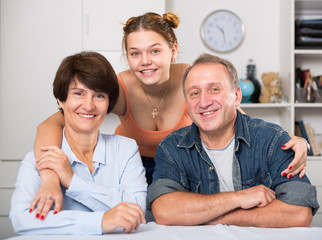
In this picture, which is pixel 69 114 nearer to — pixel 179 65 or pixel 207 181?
pixel 207 181

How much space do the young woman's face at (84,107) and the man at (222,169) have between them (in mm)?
288

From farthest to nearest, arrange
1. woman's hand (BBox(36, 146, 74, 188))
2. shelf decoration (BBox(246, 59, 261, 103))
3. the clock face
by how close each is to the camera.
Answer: the clock face
shelf decoration (BBox(246, 59, 261, 103))
woman's hand (BBox(36, 146, 74, 188))

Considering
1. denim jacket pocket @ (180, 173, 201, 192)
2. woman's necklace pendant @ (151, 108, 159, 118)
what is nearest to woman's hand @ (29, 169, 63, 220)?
denim jacket pocket @ (180, 173, 201, 192)

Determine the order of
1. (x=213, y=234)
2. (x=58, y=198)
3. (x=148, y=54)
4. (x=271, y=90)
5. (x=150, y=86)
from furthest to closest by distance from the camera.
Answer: (x=271, y=90) → (x=150, y=86) → (x=148, y=54) → (x=58, y=198) → (x=213, y=234)

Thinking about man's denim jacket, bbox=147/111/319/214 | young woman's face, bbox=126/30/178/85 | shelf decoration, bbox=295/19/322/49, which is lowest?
man's denim jacket, bbox=147/111/319/214

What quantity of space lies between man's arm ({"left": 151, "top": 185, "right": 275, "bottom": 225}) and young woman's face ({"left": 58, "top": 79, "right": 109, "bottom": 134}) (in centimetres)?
40

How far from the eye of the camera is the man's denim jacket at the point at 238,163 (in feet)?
4.62

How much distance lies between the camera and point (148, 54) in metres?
1.82

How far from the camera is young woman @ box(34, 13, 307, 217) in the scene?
1823 mm

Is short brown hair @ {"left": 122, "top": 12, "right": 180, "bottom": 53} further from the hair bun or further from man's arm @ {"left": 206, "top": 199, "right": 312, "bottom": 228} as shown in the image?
man's arm @ {"left": 206, "top": 199, "right": 312, "bottom": 228}

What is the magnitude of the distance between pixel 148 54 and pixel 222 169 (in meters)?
0.66

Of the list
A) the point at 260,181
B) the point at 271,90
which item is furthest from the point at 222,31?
the point at 260,181

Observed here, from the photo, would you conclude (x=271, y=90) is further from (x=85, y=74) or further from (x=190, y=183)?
(x=85, y=74)

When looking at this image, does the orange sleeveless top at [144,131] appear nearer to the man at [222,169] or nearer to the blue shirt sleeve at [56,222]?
the man at [222,169]
